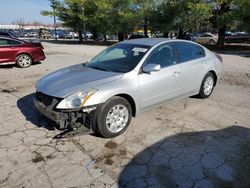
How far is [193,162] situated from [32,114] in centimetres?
335

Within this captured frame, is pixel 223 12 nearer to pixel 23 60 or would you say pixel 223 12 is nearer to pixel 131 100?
pixel 23 60

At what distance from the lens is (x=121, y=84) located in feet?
13.2

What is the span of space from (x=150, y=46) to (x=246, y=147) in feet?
7.84

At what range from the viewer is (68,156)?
3.55 m

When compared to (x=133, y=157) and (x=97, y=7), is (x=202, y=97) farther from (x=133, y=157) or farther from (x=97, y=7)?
(x=97, y=7)

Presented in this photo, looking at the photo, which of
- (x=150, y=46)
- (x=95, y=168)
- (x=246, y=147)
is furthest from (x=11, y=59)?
(x=246, y=147)

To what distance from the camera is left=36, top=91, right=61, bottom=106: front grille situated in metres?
3.78

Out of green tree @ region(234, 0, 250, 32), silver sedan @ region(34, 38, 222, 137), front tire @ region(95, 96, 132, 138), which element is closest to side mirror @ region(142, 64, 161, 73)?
silver sedan @ region(34, 38, 222, 137)

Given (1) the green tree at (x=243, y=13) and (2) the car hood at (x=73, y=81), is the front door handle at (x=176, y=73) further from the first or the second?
(1) the green tree at (x=243, y=13)

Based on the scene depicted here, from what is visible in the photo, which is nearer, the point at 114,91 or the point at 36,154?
the point at 36,154

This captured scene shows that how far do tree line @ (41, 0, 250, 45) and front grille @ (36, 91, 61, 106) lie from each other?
19.4 metres

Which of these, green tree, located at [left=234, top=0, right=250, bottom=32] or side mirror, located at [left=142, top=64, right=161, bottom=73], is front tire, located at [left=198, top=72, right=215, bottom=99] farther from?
green tree, located at [left=234, top=0, right=250, bottom=32]

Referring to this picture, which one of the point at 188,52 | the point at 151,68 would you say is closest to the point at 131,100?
the point at 151,68

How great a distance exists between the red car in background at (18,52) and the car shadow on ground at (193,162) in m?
8.93
